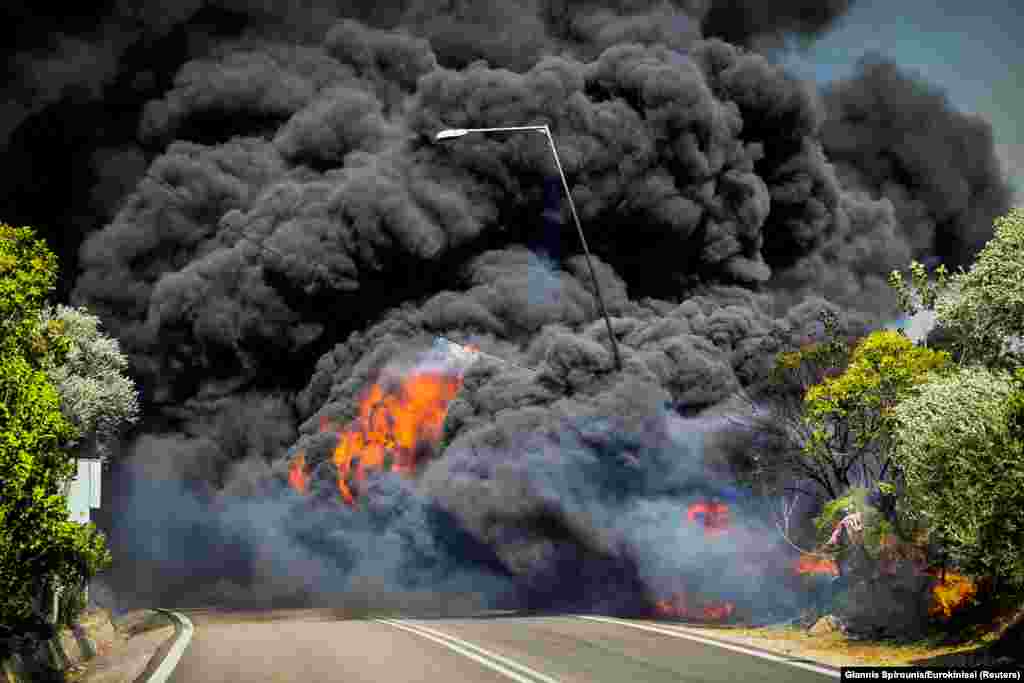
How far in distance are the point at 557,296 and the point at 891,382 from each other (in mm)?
23615

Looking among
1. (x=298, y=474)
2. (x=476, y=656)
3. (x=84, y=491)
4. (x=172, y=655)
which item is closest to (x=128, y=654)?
(x=172, y=655)

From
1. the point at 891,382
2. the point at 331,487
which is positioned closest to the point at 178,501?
the point at 331,487

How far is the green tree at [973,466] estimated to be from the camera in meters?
16.1

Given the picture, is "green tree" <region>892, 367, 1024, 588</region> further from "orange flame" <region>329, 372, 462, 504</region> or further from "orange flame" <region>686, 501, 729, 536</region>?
"orange flame" <region>329, 372, 462, 504</region>

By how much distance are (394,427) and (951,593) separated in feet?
88.8

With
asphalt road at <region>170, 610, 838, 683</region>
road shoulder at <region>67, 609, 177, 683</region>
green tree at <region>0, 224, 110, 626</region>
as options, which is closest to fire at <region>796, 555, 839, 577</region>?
asphalt road at <region>170, 610, 838, 683</region>

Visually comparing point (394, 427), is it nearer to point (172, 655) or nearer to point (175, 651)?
point (175, 651)

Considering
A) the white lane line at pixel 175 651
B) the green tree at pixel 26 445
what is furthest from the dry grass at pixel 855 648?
the green tree at pixel 26 445

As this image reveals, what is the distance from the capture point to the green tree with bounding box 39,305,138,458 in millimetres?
38656

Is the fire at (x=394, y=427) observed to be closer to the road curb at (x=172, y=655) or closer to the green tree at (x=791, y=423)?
the green tree at (x=791, y=423)

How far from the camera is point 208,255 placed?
56.1m

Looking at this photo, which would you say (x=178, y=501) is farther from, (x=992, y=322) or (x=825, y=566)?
(x=992, y=322)

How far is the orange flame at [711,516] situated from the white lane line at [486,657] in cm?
1118

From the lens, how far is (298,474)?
4922cm
